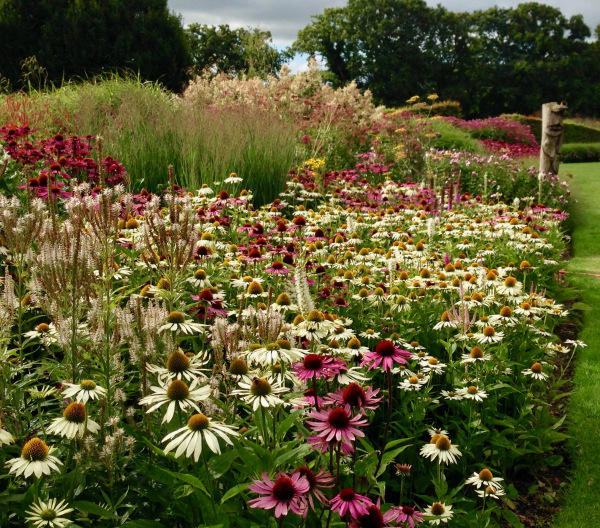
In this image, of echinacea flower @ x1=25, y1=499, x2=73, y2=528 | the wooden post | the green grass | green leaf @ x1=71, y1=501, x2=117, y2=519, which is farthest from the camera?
the wooden post

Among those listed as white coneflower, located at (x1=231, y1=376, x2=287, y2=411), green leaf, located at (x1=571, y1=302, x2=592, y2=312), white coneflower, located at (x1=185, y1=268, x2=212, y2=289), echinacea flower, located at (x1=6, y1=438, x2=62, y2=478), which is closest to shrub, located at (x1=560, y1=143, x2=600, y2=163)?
green leaf, located at (x1=571, y1=302, x2=592, y2=312)

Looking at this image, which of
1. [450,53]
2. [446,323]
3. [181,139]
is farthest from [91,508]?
[450,53]

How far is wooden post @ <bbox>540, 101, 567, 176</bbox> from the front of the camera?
413 inches

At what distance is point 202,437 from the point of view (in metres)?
1.47

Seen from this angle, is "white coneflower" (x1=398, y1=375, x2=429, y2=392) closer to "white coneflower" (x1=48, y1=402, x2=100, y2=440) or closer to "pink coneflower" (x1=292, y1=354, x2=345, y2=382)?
"pink coneflower" (x1=292, y1=354, x2=345, y2=382)

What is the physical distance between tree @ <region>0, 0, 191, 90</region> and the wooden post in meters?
14.8

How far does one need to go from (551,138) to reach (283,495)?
10.8 meters

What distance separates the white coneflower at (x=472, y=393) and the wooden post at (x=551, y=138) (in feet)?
28.7

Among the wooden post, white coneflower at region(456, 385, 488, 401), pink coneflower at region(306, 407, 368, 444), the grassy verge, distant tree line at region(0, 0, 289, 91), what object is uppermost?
distant tree line at region(0, 0, 289, 91)

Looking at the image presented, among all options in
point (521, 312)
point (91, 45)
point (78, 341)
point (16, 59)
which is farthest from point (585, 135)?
point (78, 341)

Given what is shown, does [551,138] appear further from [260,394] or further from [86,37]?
[86,37]

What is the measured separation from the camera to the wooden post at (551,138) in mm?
10492

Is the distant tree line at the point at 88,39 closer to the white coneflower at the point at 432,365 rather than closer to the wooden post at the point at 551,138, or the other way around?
the wooden post at the point at 551,138

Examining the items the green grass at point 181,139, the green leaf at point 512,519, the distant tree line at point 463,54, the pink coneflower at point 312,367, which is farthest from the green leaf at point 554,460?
the distant tree line at point 463,54
